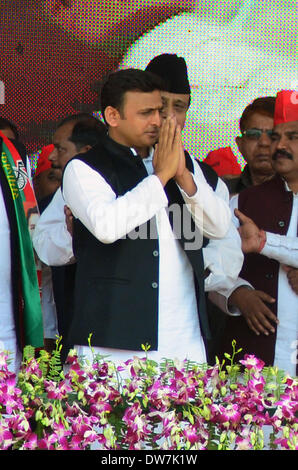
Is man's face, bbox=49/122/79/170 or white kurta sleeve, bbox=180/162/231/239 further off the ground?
man's face, bbox=49/122/79/170

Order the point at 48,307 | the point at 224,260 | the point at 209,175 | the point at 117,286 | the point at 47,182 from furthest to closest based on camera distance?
the point at 47,182
the point at 48,307
the point at 209,175
the point at 224,260
the point at 117,286

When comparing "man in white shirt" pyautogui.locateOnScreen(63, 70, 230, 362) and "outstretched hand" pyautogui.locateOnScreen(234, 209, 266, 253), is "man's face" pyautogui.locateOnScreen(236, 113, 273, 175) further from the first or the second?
"man in white shirt" pyautogui.locateOnScreen(63, 70, 230, 362)

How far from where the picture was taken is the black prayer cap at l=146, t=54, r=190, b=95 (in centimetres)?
384

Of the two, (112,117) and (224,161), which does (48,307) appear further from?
(112,117)

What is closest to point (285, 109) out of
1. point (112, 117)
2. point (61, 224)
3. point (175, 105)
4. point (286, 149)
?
point (286, 149)

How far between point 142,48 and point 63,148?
2.86ft

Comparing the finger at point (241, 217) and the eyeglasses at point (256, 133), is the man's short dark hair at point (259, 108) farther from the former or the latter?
the finger at point (241, 217)

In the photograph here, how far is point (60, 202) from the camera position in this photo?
3930 mm

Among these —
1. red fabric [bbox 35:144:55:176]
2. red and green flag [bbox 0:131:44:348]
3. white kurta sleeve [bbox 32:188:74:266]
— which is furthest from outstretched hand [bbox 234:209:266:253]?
red fabric [bbox 35:144:55:176]

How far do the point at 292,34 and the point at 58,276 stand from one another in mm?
1928

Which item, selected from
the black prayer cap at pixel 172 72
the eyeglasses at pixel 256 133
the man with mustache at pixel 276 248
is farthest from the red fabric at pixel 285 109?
the eyeglasses at pixel 256 133

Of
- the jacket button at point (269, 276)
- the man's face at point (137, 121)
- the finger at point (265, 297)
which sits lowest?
the finger at point (265, 297)

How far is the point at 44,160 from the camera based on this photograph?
4.85 metres

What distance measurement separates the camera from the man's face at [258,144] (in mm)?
4586
